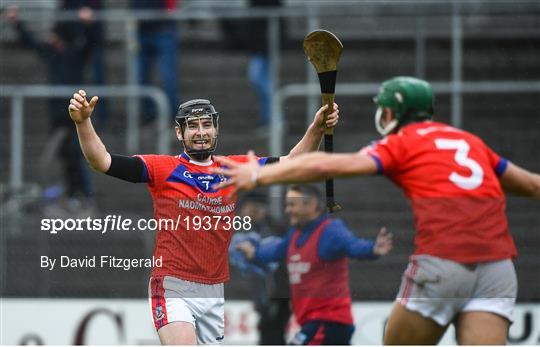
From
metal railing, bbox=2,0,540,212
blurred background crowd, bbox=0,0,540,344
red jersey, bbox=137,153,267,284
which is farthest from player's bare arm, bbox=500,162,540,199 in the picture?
metal railing, bbox=2,0,540,212

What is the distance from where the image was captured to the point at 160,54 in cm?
1246

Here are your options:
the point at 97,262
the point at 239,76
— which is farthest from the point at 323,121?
the point at 239,76

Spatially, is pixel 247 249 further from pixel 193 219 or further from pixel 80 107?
pixel 80 107

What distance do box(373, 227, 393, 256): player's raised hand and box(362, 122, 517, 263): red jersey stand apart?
1501mm

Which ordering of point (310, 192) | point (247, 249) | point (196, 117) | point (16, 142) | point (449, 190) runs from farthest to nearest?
point (16, 142), point (310, 192), point (247, 249), point (196, 117), point (449, 190)

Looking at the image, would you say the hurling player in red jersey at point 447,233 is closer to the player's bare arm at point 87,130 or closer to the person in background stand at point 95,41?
the player's bare arm at point 87,130

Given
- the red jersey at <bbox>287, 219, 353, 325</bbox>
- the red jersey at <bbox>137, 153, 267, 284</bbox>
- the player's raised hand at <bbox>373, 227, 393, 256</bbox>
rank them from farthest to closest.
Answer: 1. the red jersey at <bbox>287, 219, 353, 325</bbox>
2. the player's raised hand at <bbox>373, 227, 393, 256</bbox>
3. the red jersey at <bbox>137, 153, 267, 284</bbox>

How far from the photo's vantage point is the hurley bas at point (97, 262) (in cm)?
790

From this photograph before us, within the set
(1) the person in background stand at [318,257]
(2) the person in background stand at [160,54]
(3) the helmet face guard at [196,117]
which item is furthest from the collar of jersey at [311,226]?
(2) the person in background stand at [160,54]

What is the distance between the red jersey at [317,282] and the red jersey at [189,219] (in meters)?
0.93

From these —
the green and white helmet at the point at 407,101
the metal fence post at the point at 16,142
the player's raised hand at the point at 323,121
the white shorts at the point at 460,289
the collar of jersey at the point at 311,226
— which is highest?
the metal fence post at the point at 16,142

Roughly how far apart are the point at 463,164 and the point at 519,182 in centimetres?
50

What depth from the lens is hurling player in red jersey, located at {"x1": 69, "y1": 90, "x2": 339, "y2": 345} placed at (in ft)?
23.5

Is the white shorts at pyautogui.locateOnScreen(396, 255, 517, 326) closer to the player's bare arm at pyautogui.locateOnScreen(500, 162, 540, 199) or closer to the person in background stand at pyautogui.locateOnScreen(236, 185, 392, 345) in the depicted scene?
the player's bare arm at pyautogui.locateOnScreen(500, 162, 540, 199)
